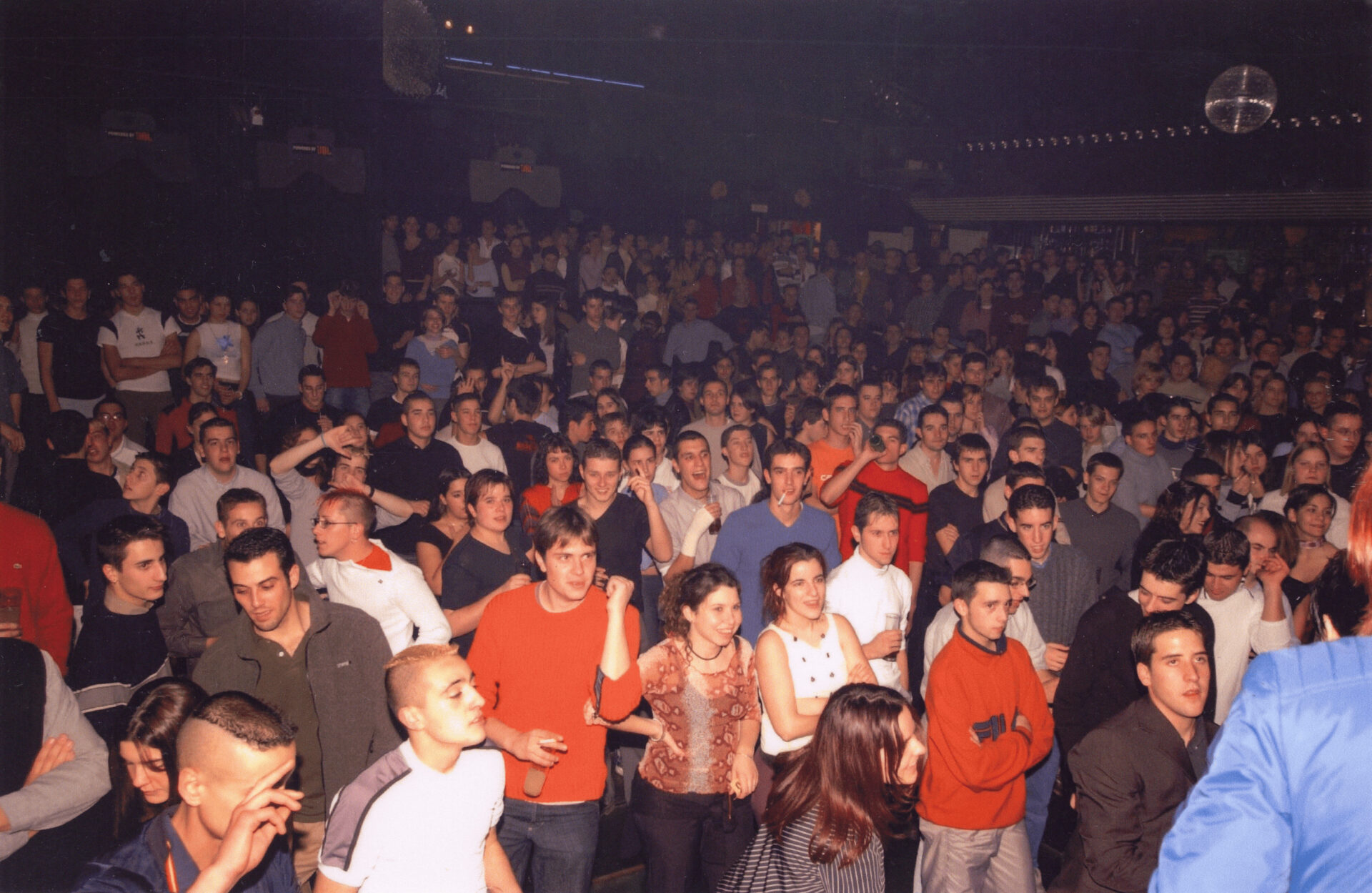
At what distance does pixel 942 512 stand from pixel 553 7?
702cm

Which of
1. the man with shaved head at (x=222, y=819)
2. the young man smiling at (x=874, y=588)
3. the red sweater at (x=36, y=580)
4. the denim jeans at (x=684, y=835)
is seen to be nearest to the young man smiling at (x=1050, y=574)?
the young man smiling at (x=874, y=588)

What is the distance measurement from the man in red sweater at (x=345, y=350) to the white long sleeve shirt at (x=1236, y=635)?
21.9 ft

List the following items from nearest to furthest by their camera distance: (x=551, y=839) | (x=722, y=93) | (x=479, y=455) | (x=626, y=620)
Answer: (x=551, y=839), (x=626, y=620), (x=479, y=455), (x=722, y=93)

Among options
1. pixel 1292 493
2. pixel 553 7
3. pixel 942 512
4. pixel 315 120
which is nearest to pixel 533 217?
pixel 315 120

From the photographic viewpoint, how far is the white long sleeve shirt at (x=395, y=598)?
3.48m

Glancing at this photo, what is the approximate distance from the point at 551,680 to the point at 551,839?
1.60 ft

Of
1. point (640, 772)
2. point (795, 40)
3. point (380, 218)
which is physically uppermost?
point (795, 40)

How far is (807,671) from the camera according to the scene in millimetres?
3215

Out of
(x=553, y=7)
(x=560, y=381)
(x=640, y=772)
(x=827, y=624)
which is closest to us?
(x=640, y=772)

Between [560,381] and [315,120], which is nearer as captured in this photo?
[560,381]

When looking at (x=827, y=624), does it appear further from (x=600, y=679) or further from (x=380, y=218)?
(x=380, y=218)

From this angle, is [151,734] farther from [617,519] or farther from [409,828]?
[617,519]

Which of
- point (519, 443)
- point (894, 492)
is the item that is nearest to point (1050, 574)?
point (894, 492)

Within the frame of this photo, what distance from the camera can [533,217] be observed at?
45.5 ft
